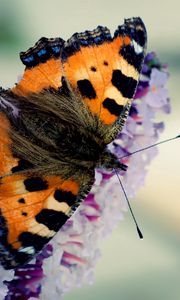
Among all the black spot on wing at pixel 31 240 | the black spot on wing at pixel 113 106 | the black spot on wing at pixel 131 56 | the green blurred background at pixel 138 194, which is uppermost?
the green blurred background at pixel 138 194

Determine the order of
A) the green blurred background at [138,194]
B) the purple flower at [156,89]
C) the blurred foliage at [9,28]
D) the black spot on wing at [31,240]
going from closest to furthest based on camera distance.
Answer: the black spot on wing at [31,240] → the purple flower at [156,89] → the green blurred background at [138,194] → the blurred foliage at [9,28]

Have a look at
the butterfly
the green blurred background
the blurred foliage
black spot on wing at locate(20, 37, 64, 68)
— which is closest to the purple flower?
the butterfly

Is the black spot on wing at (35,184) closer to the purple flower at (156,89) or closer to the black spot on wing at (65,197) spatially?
the black spot on wing at (65,197)

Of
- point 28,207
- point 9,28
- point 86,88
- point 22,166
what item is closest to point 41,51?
point 86,88

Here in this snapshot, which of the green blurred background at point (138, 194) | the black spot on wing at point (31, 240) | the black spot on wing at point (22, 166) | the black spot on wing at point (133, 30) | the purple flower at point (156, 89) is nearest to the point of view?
the black spot on wing at point (31, 240)

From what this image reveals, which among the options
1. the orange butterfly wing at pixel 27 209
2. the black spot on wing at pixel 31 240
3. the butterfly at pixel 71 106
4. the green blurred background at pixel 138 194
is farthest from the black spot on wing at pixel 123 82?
the green blurred background at pixel 138 194

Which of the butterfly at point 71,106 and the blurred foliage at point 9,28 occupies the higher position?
the blurred foliage at point 9,28

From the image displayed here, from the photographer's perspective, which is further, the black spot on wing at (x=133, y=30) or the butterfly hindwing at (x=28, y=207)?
the black spot on wing at (x=133, y=30)
